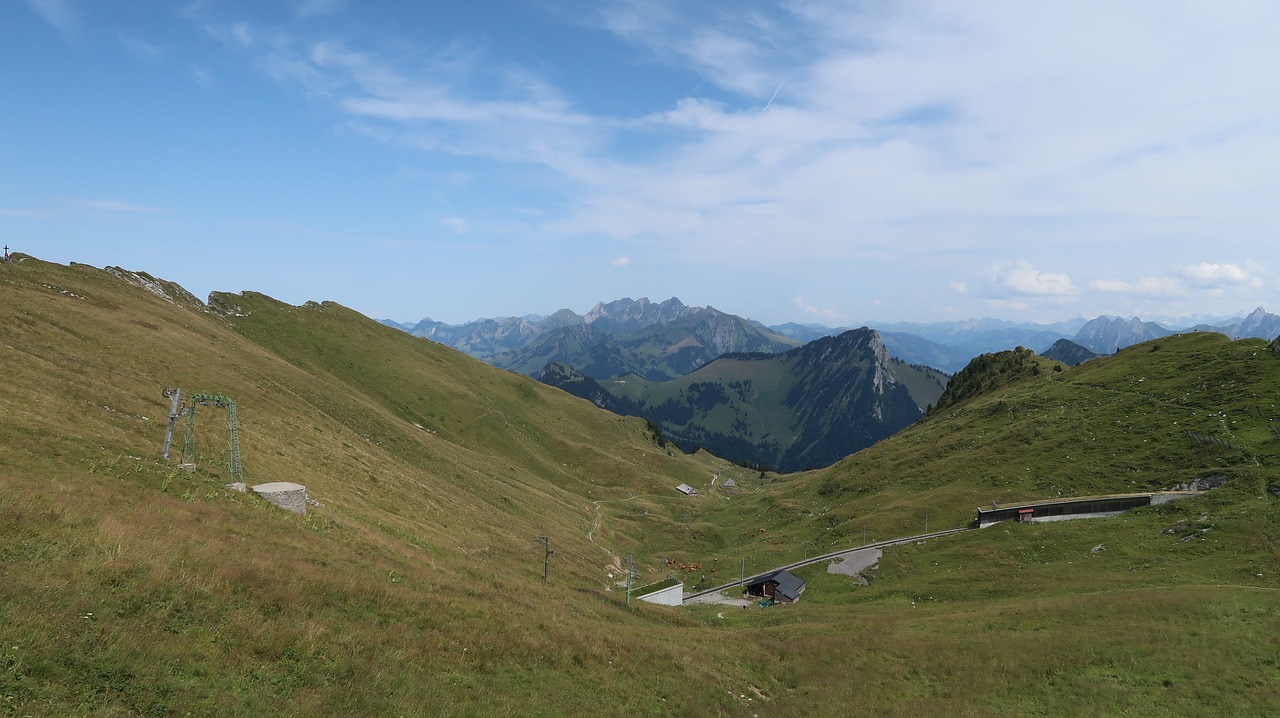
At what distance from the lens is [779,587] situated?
65.2 metres

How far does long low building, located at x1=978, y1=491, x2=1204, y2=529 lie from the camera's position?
198 feet

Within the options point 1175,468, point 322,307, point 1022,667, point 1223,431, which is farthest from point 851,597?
point 322,307

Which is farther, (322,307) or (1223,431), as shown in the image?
(322,307)

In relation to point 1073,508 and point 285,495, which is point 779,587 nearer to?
point 1073,508

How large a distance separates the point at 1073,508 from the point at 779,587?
1412 inches

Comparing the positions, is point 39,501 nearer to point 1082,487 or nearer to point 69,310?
point 69,310

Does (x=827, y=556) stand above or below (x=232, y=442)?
below

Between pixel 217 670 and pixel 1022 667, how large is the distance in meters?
39.6

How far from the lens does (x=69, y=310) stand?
63.6 m

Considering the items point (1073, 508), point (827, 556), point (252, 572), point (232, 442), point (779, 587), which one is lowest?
point (779, 587)

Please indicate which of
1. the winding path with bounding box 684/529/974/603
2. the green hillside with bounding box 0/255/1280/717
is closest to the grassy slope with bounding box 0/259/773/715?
the green hillside with bounding box 0/255/1280/717

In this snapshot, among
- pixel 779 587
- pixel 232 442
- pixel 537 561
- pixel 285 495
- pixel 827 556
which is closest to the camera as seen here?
pixel 285 495

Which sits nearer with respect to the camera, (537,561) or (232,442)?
(232,442)

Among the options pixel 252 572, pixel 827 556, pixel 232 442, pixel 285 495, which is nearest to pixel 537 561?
pixel 285 495
